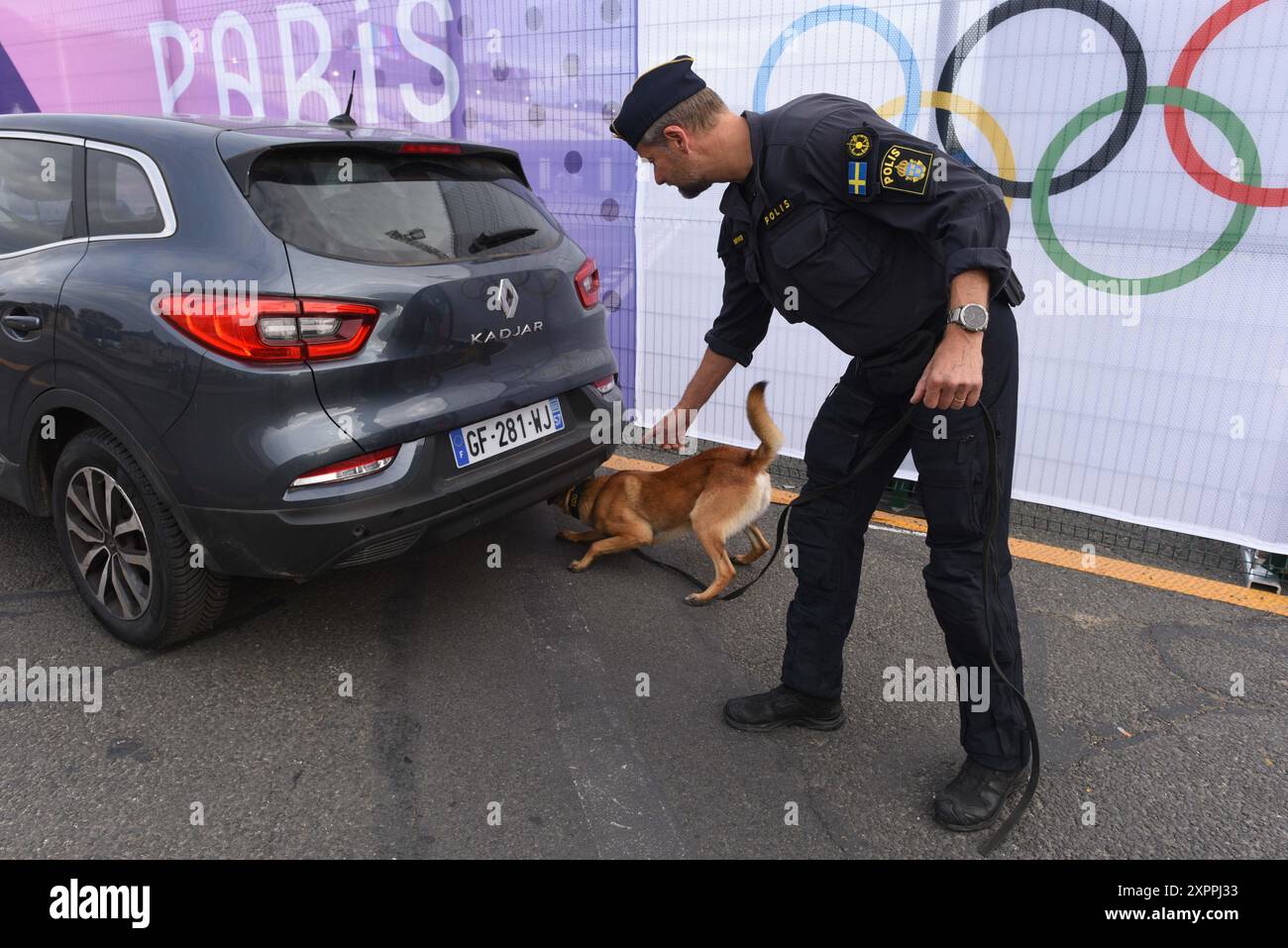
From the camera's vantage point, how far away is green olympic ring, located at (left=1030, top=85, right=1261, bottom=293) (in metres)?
3.60

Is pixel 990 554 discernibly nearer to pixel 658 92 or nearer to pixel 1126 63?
pixel 658 92

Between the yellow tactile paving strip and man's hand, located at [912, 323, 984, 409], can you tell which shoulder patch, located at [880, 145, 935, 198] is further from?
the yellow tactile paving strip

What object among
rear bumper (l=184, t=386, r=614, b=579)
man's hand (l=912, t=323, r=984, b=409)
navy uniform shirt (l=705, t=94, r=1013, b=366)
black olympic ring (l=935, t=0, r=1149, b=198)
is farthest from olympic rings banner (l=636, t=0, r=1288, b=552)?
rear bumper (l=184, t=386, r=614, b=579)

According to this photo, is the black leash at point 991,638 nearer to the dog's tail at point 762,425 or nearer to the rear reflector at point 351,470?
the dog's tail at point 762,425

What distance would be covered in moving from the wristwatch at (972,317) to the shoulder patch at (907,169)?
11.8 inches

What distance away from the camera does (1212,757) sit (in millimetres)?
2637

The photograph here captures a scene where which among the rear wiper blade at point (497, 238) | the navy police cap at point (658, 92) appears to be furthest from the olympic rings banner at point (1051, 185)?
the navy police cap at point (658, 92)

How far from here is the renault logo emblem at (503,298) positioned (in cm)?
291

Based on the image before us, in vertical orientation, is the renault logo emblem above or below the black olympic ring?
below

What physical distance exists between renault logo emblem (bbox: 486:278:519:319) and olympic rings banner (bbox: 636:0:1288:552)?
2359 mm

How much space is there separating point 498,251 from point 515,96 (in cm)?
290
